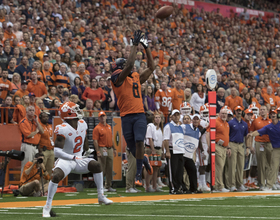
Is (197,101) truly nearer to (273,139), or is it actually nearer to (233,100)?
(233,100)

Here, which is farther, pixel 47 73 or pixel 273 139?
pixel 47 73

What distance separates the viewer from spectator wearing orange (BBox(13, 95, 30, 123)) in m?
12.8

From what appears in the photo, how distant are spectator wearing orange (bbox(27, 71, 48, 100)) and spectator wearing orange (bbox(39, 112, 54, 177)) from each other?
880mm

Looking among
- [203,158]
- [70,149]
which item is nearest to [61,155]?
[70,149]

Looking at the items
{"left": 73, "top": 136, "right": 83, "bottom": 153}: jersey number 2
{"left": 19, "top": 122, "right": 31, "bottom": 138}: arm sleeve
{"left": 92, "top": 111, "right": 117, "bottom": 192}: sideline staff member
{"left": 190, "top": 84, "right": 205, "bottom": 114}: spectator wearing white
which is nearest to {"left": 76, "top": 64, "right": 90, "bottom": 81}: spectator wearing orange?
{"left": 92, "top": 111, "right": 117, "bottom": 192}: sideline staff member

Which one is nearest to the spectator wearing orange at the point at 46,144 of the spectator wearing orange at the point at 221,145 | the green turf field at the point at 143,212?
the spectator wearing orange at the point at 221,145

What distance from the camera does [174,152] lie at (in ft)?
38.8

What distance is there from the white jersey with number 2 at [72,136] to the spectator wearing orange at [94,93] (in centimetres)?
728

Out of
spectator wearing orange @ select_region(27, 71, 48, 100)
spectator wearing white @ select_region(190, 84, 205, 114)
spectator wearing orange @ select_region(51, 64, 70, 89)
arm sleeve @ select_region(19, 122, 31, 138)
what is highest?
spectator wearing orange @ select_region(51, 64, 70, 89)

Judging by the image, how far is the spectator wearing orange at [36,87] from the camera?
1359 centimetres

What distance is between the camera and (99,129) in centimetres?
1326

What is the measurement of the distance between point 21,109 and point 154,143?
145 inches

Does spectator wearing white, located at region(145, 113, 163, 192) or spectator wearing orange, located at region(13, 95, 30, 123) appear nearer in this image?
spectator wearing orange, located at region(13, 95, 30, 123)

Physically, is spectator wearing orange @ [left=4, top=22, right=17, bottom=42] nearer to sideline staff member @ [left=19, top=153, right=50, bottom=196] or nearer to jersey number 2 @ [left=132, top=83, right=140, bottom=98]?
sideline staff member @ [left=19, top=153, right=50, bottom=196]
